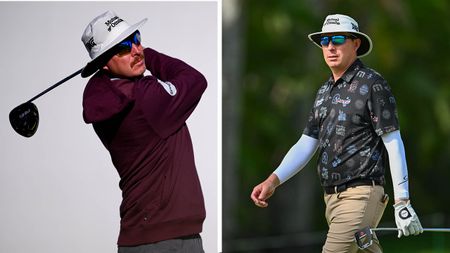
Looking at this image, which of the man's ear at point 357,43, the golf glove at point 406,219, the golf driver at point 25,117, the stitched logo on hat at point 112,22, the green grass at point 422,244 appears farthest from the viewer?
the green grass at point 422,244

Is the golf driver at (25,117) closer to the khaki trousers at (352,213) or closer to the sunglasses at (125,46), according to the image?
the sunglasses at (125,46)

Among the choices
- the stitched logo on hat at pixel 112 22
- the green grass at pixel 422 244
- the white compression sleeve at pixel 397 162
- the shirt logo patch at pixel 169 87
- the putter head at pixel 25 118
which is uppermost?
the stitched logo on hat at pixel 112 22

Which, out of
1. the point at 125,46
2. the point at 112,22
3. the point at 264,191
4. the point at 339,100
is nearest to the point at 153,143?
the point at 125,46

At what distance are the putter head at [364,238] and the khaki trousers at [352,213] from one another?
0.02m

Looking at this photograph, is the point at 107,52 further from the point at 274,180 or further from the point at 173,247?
the point at 274,180

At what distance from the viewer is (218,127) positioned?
5055mm

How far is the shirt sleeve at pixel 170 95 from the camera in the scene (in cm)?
392

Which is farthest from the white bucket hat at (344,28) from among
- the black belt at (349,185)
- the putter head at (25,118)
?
the putter head at (25,118)

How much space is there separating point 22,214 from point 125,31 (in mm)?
1387

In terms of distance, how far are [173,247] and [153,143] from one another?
15.1 inches

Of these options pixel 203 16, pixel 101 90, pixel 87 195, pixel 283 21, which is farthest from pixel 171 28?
pixel 283 21

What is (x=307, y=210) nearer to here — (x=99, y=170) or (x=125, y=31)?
(x=99, y=170)

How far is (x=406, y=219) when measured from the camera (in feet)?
12.7

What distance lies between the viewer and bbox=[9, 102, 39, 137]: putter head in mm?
4691
